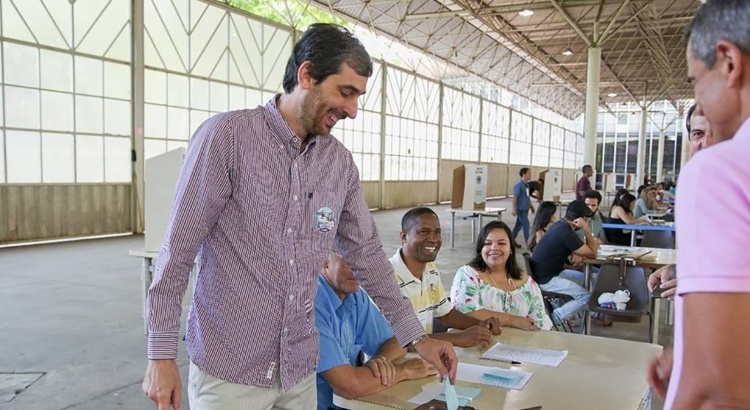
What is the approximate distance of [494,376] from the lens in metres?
2.16

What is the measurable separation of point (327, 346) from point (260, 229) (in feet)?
2.58

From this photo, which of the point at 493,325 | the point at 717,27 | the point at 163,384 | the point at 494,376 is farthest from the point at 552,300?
the point at 717,27

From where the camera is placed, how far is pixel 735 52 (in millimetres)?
680

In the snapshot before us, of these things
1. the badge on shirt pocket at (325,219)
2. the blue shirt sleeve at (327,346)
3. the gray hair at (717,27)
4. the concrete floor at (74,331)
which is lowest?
the concrete floor at (74,331)

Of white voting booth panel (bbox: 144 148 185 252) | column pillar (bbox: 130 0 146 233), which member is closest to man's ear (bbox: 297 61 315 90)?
white voting booth panel (bbox: 144 148 185 252)

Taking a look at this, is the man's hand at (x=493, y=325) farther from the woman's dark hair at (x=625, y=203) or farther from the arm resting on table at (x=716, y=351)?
the woman's dark hair at (x=625, y=203)

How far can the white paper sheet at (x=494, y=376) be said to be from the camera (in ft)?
6.84

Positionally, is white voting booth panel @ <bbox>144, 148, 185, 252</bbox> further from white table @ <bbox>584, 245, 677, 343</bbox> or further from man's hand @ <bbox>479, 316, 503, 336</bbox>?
white table @ <bbox>584, 245, 677, 343</bbox>

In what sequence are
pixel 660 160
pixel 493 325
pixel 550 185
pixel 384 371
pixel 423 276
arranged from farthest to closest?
pixel 660 160 < pixel 550 185 < pixel 423 276 < pixel 493 325 < pixel 384 371

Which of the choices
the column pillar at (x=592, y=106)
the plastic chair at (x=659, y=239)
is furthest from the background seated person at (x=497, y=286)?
the column pillar at (x=592, y=106)

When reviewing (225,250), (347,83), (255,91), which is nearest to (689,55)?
(347,83)

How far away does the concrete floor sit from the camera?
3670 millimetres

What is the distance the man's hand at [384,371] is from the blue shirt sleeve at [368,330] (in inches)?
16.2

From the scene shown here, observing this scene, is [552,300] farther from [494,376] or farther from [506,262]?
[494,376]
